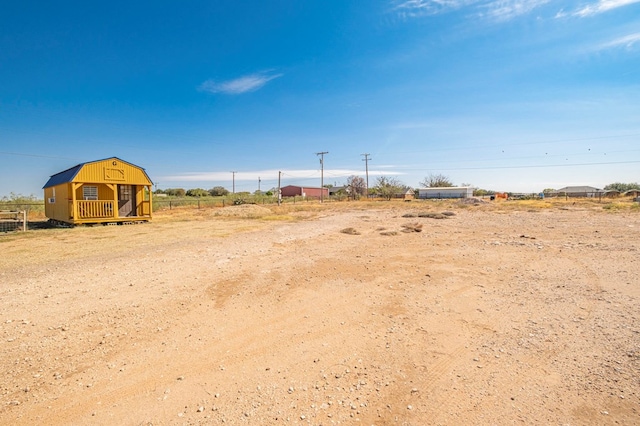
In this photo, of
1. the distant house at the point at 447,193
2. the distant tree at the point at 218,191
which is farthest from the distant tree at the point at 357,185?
the distant tree at the point at 218,191

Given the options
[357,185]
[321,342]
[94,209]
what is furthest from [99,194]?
[357,185]

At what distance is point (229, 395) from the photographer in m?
2.92

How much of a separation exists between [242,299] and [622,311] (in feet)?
20.1

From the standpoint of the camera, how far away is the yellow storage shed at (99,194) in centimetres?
1717

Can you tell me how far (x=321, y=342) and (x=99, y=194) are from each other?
813 inches

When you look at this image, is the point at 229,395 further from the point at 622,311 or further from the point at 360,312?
the point at 622,311

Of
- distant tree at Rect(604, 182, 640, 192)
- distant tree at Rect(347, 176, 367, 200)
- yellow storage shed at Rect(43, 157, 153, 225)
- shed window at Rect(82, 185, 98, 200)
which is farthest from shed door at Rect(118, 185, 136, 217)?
distant tree at Rect(604, 182, 640, 192)

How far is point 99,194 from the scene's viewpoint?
18938mm

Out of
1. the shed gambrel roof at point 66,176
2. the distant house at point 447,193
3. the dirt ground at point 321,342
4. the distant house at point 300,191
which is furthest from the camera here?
the distant house at point 300,191

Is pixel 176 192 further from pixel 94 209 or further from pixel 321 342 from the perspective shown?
pixel 321 342

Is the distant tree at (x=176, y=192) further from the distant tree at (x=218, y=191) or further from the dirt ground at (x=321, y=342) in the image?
the dirt ground at (x=321, y=342)

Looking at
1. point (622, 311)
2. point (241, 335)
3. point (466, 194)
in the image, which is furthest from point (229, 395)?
point (466, 194)

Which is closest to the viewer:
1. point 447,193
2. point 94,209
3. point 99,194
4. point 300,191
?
point 94,209

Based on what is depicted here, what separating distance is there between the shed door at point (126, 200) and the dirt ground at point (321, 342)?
13362mm
